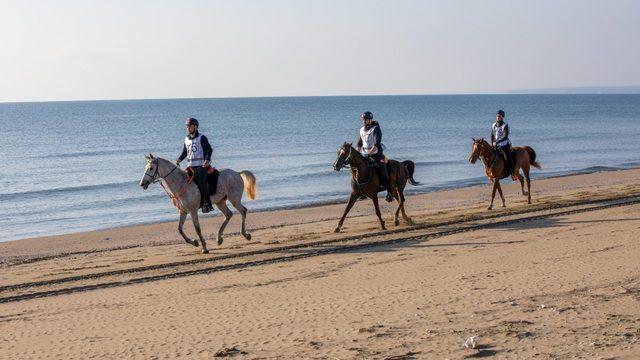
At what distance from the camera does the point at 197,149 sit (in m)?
17.9

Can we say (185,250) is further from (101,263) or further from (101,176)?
(101,176)

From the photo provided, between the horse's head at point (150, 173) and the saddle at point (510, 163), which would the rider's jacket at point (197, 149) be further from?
the saddle at point (510, 163)

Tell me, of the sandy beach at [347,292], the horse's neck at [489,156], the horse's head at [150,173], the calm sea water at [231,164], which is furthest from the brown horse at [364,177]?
the calm sea water at [231,164]

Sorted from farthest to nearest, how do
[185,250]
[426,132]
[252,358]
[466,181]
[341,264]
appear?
[426,132], [466,181], [185,250], [341,264], [252,358]

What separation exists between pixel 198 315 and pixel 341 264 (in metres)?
4.44

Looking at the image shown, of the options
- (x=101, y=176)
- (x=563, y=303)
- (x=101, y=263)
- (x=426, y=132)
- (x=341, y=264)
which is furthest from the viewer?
(x=426, y=132)

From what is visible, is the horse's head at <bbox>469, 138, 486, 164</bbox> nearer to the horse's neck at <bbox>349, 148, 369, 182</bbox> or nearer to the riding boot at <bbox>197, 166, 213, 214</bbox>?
the horse's neck at <bbox>349, 148, 369, 182</bbox>

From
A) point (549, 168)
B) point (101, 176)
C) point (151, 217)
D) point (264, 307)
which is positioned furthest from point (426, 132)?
point (264, 307)

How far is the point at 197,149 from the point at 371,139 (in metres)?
4.50

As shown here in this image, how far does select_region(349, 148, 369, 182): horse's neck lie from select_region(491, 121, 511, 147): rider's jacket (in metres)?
5.31

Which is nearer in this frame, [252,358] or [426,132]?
[252,358]

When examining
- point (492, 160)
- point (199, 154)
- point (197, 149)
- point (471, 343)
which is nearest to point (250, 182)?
point (199, 154)

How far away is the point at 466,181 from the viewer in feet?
123

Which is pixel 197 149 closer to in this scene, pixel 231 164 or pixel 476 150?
pixel 476 150
